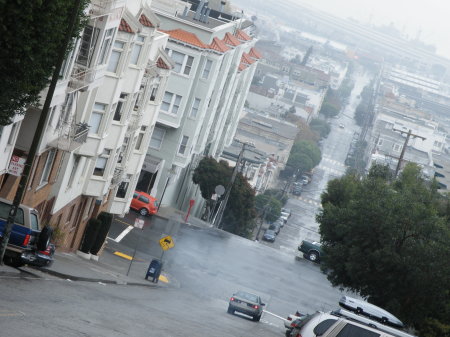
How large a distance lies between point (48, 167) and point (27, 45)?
1797 cm

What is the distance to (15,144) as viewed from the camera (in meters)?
35.8

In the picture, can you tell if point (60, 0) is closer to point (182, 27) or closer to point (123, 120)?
point (123, 120)

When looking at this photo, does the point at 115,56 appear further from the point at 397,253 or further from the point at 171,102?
the point at 171,102

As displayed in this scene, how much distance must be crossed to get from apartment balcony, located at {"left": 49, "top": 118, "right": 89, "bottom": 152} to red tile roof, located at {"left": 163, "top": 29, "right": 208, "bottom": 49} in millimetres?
38867

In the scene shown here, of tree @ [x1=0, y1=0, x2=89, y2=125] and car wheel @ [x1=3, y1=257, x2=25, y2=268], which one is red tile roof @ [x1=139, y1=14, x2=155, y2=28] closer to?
car wheel @ [x1=3, y1=257, x2=25, y2=268]

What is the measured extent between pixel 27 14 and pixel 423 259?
22823mm

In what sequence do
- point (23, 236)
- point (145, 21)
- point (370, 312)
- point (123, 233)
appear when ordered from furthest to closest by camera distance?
point (123, 233), point (145, 21), point (23, 236), point (370, 312)

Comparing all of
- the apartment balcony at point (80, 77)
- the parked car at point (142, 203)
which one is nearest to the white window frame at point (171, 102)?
the parked car at point (142, 203)

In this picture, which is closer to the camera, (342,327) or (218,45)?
(342,327)

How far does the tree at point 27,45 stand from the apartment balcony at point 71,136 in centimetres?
1305

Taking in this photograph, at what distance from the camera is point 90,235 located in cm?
4766

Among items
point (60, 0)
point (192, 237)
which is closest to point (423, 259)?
point (60, 0)

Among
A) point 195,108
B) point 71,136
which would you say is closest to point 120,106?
point 71,136

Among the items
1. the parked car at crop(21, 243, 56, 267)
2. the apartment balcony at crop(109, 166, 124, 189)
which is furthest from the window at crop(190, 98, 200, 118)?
the parked car at crop(21, 243, 56, 267)
